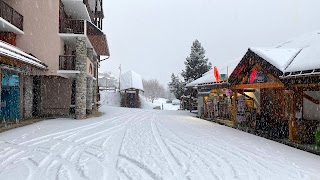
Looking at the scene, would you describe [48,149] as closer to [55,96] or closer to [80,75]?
[80,75]

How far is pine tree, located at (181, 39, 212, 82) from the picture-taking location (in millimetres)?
35094

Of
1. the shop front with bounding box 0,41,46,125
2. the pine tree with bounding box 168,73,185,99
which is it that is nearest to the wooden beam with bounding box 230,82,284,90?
the shop front with bounding box 0,41,46,125

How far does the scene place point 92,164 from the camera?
642 centimetres

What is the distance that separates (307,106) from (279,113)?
2.63 m

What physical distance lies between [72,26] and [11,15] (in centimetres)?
428

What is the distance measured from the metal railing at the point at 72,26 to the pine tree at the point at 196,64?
18.6 metres

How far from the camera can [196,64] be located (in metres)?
35.4

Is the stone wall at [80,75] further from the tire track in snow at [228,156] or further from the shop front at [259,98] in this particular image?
the tire track in snow at [228,156]

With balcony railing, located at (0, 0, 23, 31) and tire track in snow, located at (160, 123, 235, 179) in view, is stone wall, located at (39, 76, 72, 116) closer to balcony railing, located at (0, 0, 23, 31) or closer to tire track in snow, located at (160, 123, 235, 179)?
balcony railing, located at (0, 0, 23, 31)

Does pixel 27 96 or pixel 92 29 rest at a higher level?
pixel 92 29

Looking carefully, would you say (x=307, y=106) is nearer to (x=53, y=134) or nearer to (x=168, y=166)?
(x=168, y=166)

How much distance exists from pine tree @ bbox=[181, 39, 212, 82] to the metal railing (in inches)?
731

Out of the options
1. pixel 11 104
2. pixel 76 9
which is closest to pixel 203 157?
pixel 11 104

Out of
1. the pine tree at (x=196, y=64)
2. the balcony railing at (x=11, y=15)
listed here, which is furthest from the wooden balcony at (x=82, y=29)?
the pine tree at (x=196, y=64)
